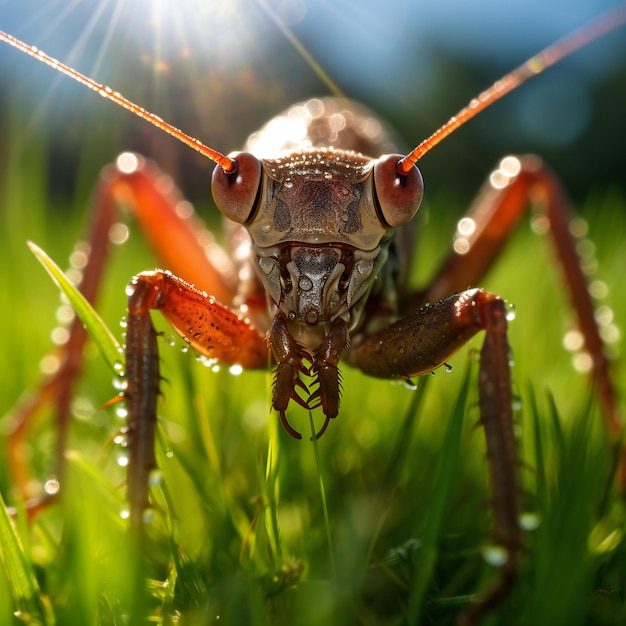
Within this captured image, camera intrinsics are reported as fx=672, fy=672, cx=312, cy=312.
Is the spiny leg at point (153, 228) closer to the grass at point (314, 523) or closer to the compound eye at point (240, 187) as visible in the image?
the grass at point (314, 523)

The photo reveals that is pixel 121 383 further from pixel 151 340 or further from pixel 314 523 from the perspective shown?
pixel 314 523

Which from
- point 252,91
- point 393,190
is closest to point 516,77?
point 393,190

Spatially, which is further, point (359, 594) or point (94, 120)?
point (94, 120)

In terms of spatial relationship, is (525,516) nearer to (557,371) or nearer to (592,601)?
(592,601)

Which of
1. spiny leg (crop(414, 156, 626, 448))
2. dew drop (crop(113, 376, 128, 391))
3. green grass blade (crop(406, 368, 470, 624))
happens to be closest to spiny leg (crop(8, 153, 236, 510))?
spiny leg (crop(414, 156, 626, 448))

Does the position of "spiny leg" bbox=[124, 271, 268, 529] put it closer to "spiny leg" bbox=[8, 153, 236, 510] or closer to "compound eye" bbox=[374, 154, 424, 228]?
"compound eye" bbox=[374, 154, 424, 228]

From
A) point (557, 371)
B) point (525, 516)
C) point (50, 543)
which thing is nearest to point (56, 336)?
point (50, 543)
